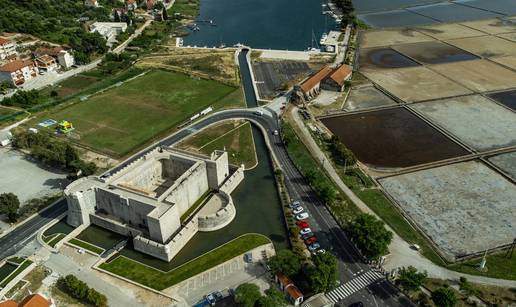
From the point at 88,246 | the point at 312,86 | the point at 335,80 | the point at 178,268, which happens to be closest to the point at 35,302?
the point at 88,246

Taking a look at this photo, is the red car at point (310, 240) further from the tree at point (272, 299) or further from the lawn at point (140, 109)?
the lawn at point (140, 109)

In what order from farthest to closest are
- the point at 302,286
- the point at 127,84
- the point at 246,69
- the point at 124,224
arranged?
the point at 246,69, the point at 127,84, the point at 124,224, the point at 302,286

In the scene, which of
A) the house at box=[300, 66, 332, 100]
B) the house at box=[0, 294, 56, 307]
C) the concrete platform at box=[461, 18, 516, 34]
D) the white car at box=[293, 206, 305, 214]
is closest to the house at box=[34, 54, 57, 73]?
the house at box=[300, 66, 332, 100]

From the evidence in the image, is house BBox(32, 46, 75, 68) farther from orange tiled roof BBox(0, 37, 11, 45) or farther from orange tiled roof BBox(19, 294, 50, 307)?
orange tiled roof BBox(19, 294, 50, 307)

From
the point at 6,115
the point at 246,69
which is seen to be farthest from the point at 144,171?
the point at 246,69

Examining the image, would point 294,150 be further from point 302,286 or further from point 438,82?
point 438,82

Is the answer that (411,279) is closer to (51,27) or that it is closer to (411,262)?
(411,262)

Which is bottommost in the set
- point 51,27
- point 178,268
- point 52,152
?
point 178,268
